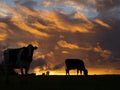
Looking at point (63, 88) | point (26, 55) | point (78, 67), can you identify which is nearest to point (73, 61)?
point (78, 67)

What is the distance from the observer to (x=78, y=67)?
57094 millimetres

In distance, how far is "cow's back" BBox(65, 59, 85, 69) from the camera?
57.3 m

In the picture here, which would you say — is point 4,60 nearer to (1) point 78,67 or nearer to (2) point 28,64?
(2) point 28,64

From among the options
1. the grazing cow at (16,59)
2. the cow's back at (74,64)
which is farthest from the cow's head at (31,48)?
the cow's back at (74,64)

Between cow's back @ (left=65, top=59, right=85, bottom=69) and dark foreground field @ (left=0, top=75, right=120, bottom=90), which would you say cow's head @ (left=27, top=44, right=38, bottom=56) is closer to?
dark foreground field @ (left=0, top=75, right=120, bottom=90)

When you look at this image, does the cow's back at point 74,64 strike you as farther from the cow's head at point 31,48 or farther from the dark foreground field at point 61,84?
the dark foreground field at point 61,84

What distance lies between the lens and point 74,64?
2279 inches

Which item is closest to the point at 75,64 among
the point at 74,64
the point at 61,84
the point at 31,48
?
the point at 74,64

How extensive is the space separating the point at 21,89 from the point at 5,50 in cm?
1061

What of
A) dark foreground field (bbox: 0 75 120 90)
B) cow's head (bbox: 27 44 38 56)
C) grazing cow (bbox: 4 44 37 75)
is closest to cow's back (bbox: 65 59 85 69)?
cow's head (bbox: 27 44 38 56)

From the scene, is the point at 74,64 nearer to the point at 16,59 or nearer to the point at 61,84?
the point at 16,59

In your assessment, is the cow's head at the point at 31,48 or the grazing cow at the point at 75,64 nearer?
the cow's head at the point at 31,48

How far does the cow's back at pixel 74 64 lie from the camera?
188 feet

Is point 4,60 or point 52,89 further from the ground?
point 4,60
